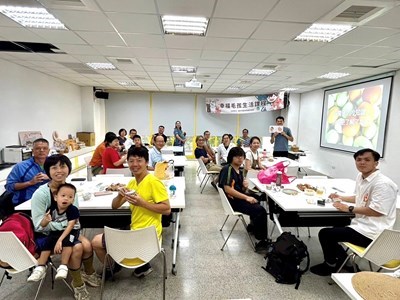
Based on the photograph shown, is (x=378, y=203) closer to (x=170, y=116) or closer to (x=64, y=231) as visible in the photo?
(x=64, y=231)

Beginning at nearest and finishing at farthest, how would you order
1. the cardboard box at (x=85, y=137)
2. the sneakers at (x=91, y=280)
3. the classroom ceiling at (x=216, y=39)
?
the sneakers at (x=91, y=280) → the classroom ceiling at (x=216, y=39) → the cardboard box at (x=85, y=137)

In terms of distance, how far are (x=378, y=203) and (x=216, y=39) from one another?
2.73 meters

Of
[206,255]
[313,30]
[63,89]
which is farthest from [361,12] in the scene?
[63,89]

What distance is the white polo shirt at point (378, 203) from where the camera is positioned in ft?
6.61

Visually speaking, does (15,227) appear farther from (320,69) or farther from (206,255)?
(320,69)

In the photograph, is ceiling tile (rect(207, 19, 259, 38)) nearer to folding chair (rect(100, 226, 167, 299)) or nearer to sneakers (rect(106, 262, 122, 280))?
folding chair (rect(100, 226, 167, 299))

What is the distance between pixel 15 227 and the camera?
1755 millimetres

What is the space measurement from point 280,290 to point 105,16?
3.38 metres

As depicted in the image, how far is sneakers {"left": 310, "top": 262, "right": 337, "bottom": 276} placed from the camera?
7.70 ft

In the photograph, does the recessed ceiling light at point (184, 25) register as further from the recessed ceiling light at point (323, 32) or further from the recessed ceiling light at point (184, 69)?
the recessed ceiling light at point (184, 69)

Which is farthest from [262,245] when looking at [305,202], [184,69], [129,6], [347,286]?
[184,69]

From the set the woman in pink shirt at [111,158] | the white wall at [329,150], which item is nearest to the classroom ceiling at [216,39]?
the white wall at [329,150]

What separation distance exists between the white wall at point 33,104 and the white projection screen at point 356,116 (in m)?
7.87

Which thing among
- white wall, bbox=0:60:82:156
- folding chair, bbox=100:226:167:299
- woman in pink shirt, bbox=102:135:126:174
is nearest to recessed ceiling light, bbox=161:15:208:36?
woman in pink shirt, bbox=102:135:126:174
